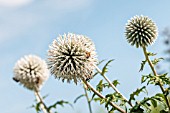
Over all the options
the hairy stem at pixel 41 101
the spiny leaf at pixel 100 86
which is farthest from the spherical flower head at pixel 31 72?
the spiny leaf at pixel 100 86

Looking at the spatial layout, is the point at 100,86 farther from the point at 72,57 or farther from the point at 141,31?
the point at 141,31

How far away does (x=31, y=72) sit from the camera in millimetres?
6445

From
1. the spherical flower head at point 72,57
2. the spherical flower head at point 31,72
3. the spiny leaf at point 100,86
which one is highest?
the spherical flower head at point 31,72

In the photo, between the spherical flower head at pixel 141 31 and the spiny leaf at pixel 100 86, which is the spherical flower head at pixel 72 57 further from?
the spherical flower head at pixel 141 31

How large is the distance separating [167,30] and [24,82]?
11024mm

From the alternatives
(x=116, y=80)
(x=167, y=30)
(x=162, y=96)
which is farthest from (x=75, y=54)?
(x=167, y=30)

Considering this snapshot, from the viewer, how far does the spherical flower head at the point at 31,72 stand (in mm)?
A: 6270

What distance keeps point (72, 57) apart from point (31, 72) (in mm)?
2743

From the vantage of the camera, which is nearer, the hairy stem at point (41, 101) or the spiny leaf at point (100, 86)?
the spiny leaf at point (100, 86)

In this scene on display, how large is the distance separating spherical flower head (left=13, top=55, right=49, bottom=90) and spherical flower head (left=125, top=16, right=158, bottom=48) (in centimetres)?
203

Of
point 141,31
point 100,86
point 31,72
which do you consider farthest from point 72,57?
point 31,72

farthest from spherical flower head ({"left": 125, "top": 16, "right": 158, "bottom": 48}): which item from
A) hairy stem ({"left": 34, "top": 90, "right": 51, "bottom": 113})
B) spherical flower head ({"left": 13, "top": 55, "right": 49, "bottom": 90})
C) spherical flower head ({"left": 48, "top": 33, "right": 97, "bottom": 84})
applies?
spherical flower head ({"left": 13, "top": 55, "right": 49, "bottom": 90})

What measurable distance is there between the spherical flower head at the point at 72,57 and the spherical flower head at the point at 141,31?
1.01m

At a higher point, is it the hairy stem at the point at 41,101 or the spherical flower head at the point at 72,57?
the hairy stem at the point at 41,101
